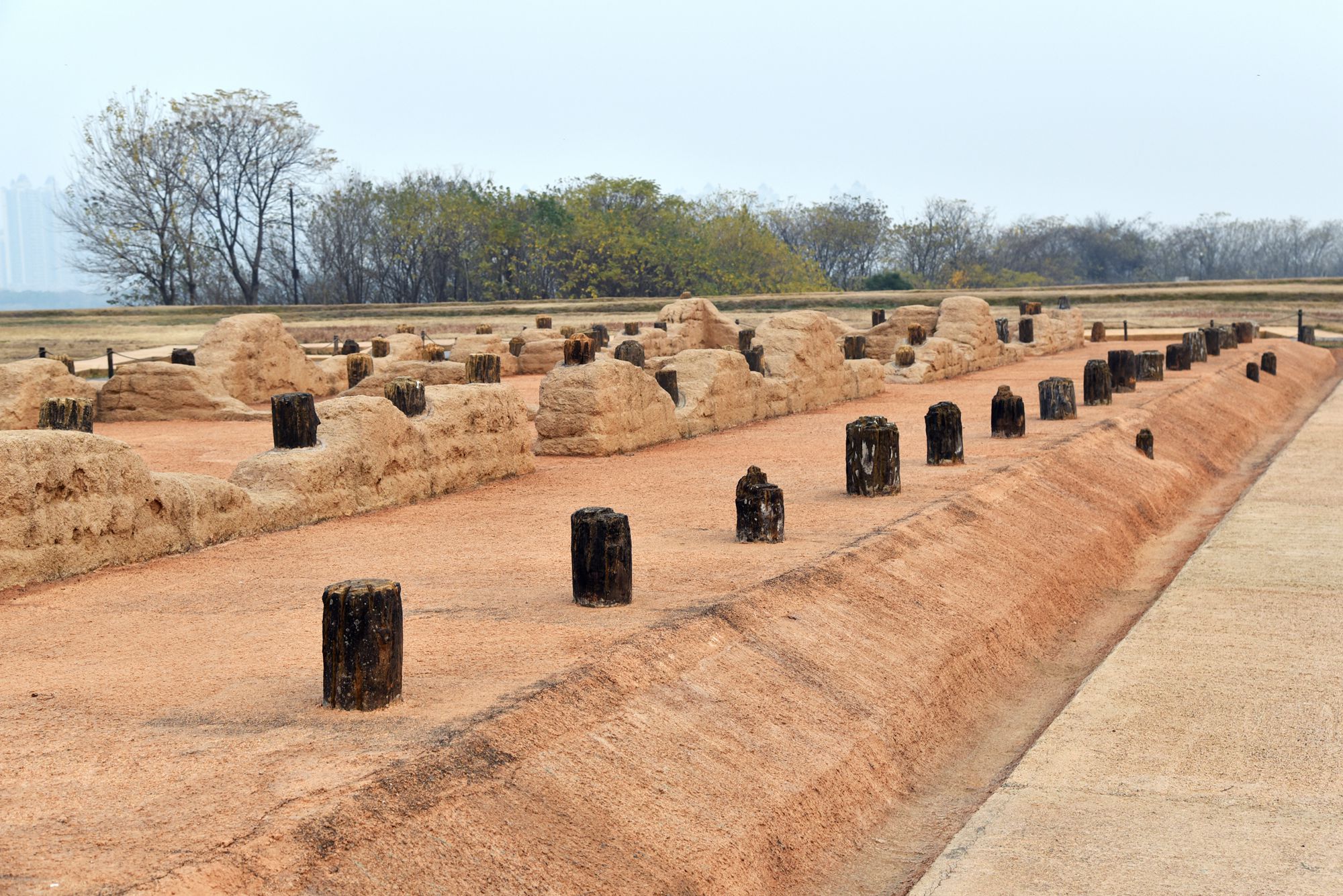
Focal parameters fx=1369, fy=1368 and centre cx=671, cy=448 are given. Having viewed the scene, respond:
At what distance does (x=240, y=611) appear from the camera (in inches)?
265

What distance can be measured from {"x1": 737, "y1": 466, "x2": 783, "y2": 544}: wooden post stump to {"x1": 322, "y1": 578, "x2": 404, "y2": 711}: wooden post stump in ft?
11.7

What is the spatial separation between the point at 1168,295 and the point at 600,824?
39.5 meters

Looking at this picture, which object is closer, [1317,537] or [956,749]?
[956,749]

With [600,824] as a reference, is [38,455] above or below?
above

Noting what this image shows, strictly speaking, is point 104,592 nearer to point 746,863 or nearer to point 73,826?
point 73,826

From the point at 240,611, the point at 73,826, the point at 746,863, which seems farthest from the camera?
the point at 240,611

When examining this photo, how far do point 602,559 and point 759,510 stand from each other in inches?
75.4

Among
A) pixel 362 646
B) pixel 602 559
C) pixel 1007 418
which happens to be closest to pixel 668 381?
pixel 1007 418

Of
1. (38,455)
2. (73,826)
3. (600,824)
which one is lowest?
(600,824)

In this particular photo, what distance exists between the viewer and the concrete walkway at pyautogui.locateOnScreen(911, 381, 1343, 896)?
5.01 metres

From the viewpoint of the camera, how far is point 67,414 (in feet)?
32.3

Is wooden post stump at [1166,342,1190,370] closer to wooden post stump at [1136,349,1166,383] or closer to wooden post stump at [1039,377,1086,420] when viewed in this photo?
wooden post stump at [1136,349,1166,383]

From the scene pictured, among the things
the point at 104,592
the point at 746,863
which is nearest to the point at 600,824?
the point at 746,863

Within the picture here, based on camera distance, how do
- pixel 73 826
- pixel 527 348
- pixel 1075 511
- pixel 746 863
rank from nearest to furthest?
pixel 73 826 < pixel 746 863 < pixel 1075 511 < pixel 527 348
